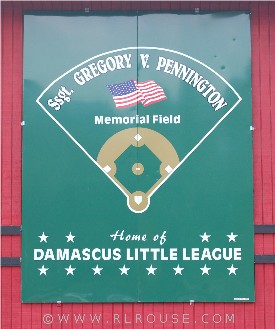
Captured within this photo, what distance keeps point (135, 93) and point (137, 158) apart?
2.02 feet

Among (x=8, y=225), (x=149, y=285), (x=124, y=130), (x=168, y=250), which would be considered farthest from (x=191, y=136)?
(x=8, y=225)

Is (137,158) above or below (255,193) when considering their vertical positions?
above

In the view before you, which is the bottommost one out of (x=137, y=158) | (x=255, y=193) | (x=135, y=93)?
(x=255, y=193)

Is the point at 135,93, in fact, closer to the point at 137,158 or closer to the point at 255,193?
the point at 137,158

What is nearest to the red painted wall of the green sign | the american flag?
the green sign

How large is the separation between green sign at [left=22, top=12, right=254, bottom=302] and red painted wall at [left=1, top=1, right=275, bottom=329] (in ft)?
0.31

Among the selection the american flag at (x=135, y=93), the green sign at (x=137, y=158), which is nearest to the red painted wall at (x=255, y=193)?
the green sign at (x=137, y=158)

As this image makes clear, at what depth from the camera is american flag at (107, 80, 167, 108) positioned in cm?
593

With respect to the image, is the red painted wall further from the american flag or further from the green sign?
the american flag

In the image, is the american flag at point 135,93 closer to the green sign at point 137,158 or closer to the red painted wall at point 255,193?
the green sign at point 137,158

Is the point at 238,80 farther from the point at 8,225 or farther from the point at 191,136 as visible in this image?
the point at 8,225

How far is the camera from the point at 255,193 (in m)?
5.93

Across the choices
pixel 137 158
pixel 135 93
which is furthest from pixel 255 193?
pixel 135 93

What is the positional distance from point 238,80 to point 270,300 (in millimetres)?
2088
